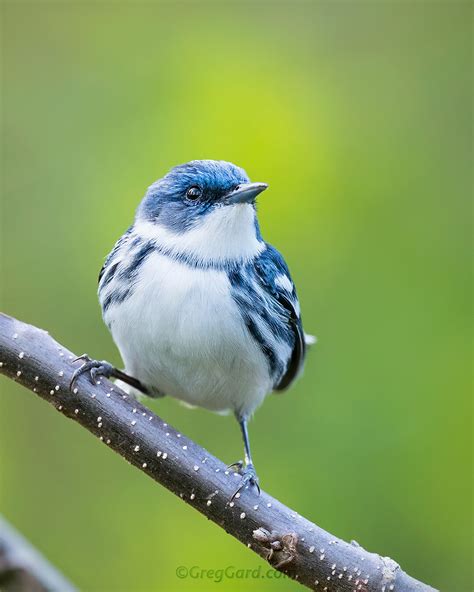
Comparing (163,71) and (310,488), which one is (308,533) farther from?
(163,71)

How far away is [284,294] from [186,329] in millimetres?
541

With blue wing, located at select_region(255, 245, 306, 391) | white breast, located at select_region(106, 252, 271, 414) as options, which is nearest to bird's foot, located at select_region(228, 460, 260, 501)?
white breast, located at select_region(106, 252, 271, 414)

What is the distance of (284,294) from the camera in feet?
12.5

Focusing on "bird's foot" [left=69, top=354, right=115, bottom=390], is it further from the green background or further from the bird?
the green background

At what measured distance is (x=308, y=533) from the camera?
2.81 m

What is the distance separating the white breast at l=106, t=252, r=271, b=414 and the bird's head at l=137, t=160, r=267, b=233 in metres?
0.23

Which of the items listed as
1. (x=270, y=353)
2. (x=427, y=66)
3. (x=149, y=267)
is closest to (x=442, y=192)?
(x=427, y=66)

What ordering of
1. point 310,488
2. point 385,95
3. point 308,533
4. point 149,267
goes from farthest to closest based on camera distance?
point 385,95 → point 310,488 → point 149,267 → point 308,533

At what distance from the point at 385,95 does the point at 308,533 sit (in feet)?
10.6

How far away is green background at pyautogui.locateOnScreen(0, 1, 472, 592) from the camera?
4367 mm

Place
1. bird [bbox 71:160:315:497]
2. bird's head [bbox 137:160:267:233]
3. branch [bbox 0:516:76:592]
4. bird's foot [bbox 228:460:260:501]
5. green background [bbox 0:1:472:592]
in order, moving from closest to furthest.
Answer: bird's foot [bbox 228:460:260:501] → branch [bbox 0:516:76:592] → bird [bbox 71:160:315:497] → bird's head [bbox 137:160:267:233] → green background [bbox 0:1:472:592]

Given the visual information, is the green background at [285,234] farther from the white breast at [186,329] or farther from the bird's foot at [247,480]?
the bird's foot at [247,480]

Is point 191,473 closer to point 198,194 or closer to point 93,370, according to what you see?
point 93,370

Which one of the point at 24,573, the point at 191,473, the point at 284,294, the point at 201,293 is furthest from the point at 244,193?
the point at 24,573
